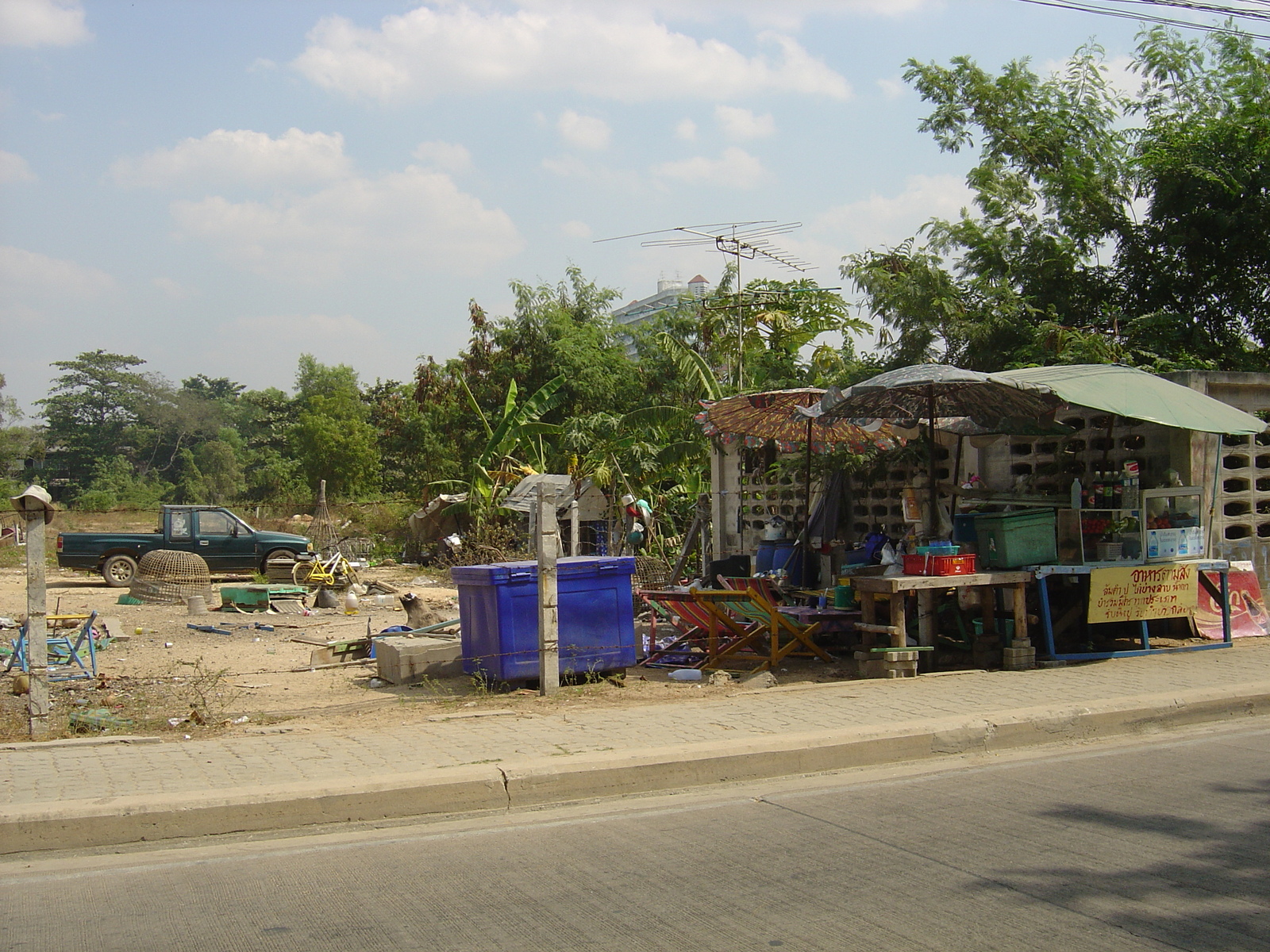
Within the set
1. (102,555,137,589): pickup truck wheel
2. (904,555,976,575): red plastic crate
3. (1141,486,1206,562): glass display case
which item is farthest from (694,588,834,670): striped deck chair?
(102,555,137,589): pickup truck wheel

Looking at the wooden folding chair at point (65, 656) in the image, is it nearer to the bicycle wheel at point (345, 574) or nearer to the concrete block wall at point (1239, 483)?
the bicycle wheel at point (345, 574)

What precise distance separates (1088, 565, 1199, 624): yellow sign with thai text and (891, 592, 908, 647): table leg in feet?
6.45

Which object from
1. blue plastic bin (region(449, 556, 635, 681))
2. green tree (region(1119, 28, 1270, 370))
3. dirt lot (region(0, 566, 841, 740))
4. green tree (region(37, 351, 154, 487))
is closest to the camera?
dirt lot (region(0, 566, 841, 740))

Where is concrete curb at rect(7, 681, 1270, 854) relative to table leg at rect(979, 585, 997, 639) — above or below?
below

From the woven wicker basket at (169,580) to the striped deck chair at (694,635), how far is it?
10738 mm

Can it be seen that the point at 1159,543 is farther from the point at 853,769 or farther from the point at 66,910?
the point at 66,910

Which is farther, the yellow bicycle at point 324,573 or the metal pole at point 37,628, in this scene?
the yellow bicycle at point 324,573

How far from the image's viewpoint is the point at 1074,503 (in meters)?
10.6

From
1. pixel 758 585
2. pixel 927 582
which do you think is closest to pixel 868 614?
pixel 927 582

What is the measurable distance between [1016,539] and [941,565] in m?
0.90

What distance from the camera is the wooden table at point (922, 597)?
30.1ft

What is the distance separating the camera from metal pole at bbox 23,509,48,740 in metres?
6.98

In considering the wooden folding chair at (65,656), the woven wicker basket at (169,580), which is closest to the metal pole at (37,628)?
the wooden folding chair at (65,656)

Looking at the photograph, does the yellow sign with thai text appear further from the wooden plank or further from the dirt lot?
the dirt lot
